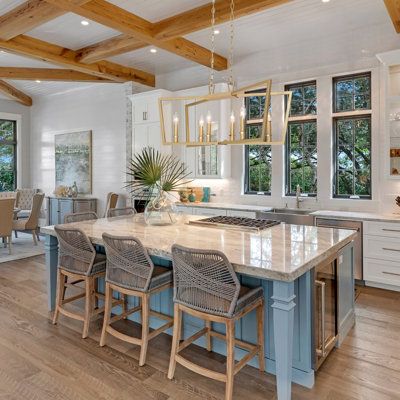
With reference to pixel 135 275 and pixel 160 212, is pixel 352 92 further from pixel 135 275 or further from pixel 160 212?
pixel 135 275

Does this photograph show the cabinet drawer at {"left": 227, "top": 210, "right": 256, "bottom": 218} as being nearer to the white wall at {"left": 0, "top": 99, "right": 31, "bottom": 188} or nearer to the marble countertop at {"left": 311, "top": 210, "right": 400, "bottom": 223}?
the marble countertop at {"left": 311, "top": 210, "right": 400, "bottom": 223}

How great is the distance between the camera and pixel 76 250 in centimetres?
311

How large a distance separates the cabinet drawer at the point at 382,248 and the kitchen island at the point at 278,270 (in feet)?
3.98

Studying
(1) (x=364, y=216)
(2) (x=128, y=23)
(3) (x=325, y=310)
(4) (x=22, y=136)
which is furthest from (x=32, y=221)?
(3) (x=325, y=310)

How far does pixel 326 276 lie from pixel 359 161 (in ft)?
9.49

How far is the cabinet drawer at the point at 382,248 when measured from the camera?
13.4ft

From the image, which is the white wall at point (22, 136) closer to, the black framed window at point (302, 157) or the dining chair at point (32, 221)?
the dining chair at point (32, 221)

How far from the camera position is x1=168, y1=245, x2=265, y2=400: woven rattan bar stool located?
2137mm

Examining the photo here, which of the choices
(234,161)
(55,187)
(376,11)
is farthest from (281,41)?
(55,187)

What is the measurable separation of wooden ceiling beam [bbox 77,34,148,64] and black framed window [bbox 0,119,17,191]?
172 inches

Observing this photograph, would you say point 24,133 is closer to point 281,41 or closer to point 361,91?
point 281,41

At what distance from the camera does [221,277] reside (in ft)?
7.05

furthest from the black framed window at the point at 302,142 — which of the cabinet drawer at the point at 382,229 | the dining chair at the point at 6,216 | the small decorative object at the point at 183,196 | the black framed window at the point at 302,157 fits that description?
the dining chair at the point at 6,216

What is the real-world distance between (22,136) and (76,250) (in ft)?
23.9
